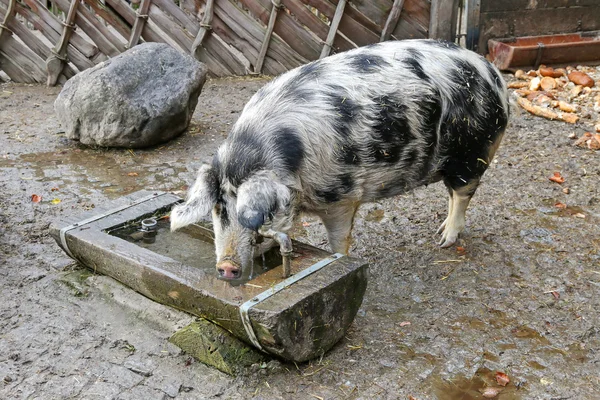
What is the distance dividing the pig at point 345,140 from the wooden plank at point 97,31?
15.1 feet

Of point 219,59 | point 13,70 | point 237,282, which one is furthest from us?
point 13,70

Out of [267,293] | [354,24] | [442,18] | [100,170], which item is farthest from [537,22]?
[267,293]

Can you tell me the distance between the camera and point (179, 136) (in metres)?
6.33

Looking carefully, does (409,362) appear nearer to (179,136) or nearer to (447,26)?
(179,136)

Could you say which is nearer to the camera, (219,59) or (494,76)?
(494,76)

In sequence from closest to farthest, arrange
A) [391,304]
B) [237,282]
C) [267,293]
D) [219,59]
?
[267,293] < [237,282] < [391,304] < [219,59]

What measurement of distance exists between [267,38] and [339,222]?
4330 millimetres

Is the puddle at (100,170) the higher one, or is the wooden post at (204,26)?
the wooden post at (204,26)

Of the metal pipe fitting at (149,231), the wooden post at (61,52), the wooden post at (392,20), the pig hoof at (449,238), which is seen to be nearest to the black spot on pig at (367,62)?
the pig hoof at (449,238)

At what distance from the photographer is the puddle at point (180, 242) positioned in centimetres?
373

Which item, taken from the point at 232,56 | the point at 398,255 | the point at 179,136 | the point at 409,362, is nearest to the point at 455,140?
the point at 398,255

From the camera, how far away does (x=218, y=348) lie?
3.17 metres

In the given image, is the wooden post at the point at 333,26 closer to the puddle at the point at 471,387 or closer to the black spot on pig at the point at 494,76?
the black spot on pig at the point at 494,76

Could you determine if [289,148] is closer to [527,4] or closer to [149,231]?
[149,231]
